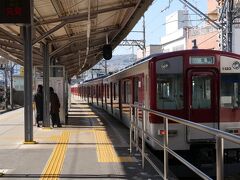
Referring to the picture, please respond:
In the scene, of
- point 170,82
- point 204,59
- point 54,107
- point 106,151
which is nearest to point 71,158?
point 106,151

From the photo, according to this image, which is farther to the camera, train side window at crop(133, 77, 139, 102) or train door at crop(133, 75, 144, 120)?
train side window at crop(133, 77, 139, 102)

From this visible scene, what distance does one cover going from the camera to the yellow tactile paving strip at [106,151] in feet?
34.9

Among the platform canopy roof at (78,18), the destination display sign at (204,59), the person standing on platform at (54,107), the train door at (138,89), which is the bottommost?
the person standing on platform at (54,107)

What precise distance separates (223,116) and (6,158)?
494 cm

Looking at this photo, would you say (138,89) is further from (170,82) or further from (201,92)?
(201,92)

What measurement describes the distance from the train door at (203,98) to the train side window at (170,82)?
228mm

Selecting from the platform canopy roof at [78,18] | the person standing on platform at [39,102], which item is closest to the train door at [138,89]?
the platform canopy roof at [78,18]

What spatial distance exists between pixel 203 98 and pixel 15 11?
4752mm

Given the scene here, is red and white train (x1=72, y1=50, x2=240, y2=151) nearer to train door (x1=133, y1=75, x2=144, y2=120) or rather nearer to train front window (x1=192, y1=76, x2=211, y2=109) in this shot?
train front window (x1=192, y1=76, x2=211, y2=109)

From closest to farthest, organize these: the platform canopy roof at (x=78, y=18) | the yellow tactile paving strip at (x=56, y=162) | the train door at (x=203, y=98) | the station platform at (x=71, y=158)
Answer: the yellow tactile paving strip at (x=56, y=162) → the station platform at (x=71, y=158) → the train door at (x=203, y=98) → the platform canopy roof at (x=78, y=18)

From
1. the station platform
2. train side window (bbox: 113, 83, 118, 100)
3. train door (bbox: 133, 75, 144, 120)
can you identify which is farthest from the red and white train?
train side window (bbox: 113, 83, 118, 100)

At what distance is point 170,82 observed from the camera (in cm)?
1183

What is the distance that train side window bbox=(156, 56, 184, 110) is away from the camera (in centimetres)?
1175

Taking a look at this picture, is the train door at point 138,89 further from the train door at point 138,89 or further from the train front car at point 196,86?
the train front car at point 196,86
